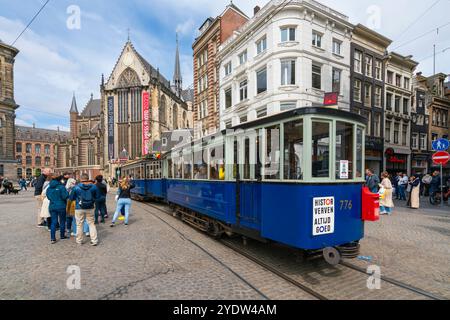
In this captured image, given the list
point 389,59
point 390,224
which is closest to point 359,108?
point 389,59

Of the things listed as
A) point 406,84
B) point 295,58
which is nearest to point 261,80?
point 295,58

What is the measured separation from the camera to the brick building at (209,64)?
2334 centimetres

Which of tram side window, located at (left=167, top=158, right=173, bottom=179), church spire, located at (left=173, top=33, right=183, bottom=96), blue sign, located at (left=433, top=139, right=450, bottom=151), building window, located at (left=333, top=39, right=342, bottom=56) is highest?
church spire, located at (left=173, top=33, right=183, bottom=96)

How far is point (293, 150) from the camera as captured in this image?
4043 mm

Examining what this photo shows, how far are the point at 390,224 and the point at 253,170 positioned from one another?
6403 mm

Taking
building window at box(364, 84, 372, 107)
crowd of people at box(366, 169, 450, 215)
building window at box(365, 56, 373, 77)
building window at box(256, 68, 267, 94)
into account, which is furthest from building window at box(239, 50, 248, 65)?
crowd of people at box(366, 169, 450, 215)

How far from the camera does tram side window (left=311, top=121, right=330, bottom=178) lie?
395 centimetres

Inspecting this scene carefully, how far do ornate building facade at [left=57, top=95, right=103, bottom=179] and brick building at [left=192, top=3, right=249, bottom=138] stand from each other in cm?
3393

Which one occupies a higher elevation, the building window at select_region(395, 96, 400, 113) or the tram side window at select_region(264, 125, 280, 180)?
the building window at select_region(395, 96, 400, 113)

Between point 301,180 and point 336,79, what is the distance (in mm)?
17747

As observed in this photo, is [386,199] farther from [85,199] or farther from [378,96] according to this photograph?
[378,96]

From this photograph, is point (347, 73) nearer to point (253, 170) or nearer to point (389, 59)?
point (389, 59)

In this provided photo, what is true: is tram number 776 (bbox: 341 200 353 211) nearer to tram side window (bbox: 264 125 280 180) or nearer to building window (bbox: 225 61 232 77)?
tram side window (bbox: 264 125 280 180)
